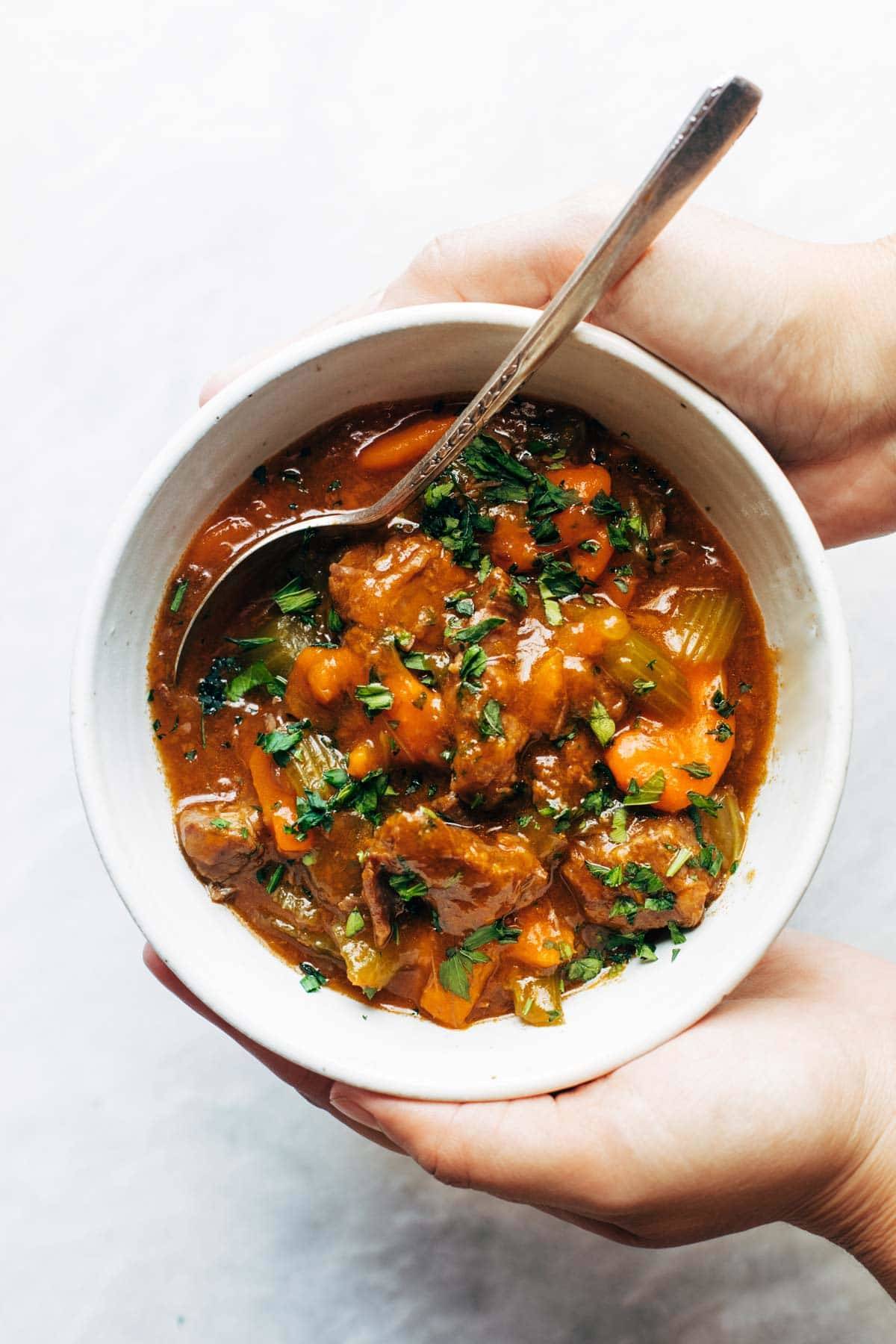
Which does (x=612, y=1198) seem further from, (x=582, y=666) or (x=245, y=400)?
(x=245, y=400)

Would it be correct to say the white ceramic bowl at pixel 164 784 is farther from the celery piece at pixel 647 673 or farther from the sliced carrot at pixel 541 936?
the celery piece at pixel 647 673

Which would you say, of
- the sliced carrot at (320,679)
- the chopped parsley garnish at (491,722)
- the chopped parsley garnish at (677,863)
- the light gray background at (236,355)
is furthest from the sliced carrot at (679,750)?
the light gray background at (236,355)

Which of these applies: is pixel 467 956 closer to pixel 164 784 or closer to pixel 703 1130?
pixel 703 1130

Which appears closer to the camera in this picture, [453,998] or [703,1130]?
[703,1130]

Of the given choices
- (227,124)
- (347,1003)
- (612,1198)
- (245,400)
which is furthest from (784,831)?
(227,124)

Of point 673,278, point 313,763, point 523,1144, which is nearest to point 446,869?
point 313,763
